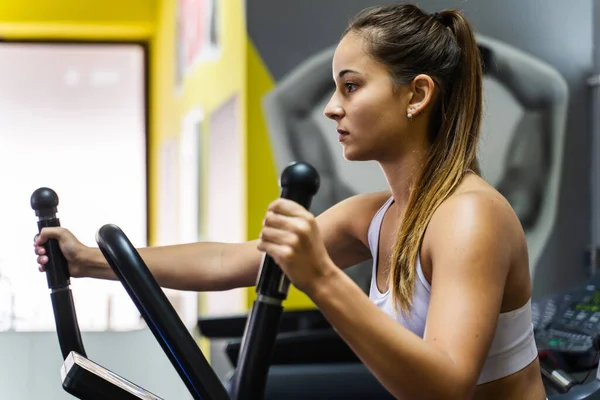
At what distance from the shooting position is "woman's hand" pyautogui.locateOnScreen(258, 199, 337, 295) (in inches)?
30.5

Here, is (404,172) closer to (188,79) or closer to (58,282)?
(58,282)

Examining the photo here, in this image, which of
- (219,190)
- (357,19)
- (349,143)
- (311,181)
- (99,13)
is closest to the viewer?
(311,181)

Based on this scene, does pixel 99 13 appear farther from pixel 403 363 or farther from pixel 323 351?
pixel 403 363

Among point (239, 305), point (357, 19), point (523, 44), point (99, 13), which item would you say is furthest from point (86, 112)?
point (357, 19)

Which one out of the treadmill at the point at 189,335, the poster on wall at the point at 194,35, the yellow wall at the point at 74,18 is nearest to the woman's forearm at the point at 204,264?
the treadmill at the point at 189,335

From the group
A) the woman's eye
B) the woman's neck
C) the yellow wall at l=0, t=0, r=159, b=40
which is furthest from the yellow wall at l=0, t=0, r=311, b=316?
the woman's eye

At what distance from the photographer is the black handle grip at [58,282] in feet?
3.59

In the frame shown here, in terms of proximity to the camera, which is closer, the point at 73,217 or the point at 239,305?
the point at 239,305

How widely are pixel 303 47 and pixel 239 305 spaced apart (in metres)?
0.91

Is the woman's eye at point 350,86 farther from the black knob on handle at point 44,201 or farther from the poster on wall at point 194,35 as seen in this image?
the poster on wall at point 194,35

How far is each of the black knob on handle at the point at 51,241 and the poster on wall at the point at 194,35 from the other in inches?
96.8

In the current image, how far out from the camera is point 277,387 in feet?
7.21

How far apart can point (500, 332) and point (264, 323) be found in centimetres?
50

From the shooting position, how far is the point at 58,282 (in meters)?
1.16
